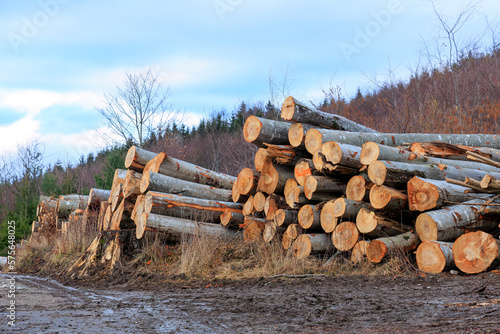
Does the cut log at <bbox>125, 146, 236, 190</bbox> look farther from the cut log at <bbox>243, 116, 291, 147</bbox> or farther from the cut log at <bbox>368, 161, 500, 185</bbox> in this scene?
the cut log at <bbox>368, 161, 500, 185</bbox>

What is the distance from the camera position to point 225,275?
22.2 feet

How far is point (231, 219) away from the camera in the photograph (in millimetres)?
8328

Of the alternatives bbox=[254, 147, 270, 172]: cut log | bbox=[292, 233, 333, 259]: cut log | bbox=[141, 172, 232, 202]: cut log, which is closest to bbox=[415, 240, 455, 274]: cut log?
bbox=[292, 233, 333, 259]: cut log

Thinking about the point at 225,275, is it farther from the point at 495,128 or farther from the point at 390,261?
the point at 495,128

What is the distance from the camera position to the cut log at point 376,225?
622 cm

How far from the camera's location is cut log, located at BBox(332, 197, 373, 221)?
21.7 feet

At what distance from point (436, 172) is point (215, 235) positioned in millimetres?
4156

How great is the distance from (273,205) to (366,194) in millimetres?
1782

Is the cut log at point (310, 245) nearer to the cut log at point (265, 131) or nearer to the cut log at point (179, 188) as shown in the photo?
the cut log at point (265, 131)

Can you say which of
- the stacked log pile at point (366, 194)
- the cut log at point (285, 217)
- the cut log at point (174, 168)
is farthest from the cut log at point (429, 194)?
the cut log at point (174, 168)

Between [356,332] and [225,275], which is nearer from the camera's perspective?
[356,332]

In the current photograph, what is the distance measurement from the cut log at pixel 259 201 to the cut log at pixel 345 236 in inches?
62.6

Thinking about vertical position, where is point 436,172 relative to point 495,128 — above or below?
below

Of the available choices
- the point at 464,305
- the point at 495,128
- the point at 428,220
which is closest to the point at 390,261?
the point at 428,220
